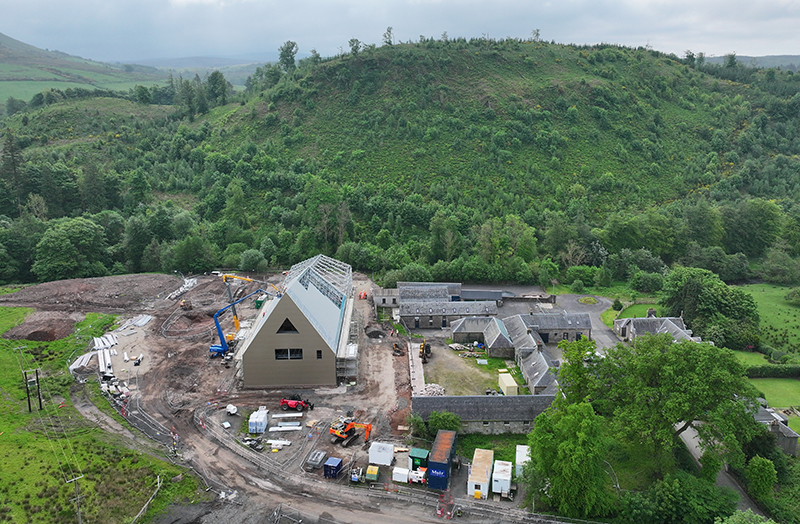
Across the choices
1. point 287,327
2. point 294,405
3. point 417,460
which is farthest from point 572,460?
point 287,327

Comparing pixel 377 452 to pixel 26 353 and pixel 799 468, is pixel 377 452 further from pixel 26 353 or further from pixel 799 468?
pixel 26 353

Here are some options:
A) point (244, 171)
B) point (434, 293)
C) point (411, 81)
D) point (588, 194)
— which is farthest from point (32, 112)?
point (588, 194)

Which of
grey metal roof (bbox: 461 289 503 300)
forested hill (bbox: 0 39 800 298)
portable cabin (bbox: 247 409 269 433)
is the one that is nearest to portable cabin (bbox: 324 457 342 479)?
portable cabin (bbox: 247 409 269 433)

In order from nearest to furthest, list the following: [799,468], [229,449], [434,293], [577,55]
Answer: [799,468], [229,449], [434,293], [577,55]

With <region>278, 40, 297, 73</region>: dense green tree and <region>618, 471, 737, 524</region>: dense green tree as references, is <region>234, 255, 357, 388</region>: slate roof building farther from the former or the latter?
<region>278, 40, 297, 73</region>: dense green tree

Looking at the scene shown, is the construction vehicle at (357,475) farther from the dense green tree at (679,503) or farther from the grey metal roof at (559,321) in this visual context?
the grey metal roof at (559,321)

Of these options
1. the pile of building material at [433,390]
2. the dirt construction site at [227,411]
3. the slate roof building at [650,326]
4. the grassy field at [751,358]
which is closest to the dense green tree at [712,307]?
the grassy field at [751,358]

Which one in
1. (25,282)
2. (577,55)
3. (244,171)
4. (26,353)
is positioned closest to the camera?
(26,353)
